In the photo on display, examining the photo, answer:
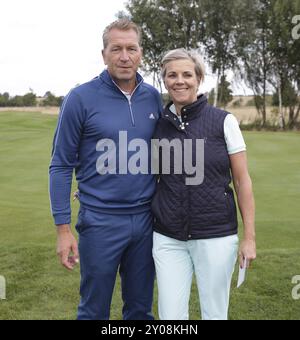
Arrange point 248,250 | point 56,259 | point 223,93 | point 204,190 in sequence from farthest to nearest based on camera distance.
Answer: point 223,93 → point 56,259 → point 248,250 → point 204,190

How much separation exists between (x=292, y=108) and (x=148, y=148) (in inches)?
1281

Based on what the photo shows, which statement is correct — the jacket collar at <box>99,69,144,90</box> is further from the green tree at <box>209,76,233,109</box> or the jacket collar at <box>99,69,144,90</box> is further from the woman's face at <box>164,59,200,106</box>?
the green tree at <box>209,76,233,109</box>

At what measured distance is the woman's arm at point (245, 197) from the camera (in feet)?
8.70

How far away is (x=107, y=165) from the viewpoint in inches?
111

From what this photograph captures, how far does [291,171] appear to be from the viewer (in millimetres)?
10867

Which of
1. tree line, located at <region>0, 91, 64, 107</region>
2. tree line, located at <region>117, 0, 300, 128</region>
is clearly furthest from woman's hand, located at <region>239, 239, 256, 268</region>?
tree line, located at <region>0, 91, 64, 107</region>

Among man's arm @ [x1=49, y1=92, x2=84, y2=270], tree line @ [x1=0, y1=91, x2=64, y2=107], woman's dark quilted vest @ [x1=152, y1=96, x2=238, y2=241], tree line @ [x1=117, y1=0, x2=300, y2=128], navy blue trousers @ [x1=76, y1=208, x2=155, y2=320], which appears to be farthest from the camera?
tree line @ [x1=0, y1=91, x2=64, y2=107]

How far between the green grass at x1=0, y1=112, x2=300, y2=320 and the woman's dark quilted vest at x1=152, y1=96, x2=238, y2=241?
1.36 meters

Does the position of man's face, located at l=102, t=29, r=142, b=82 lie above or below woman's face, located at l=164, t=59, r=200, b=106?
above

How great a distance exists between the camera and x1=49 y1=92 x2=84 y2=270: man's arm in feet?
9.00

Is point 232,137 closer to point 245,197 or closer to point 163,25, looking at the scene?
point 245,197

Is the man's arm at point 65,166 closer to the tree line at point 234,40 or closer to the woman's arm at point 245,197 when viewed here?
the woman's arm at point 245,197

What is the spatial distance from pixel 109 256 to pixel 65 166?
0.58m

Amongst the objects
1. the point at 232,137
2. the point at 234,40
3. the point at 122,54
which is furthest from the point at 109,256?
the point at 234,40
